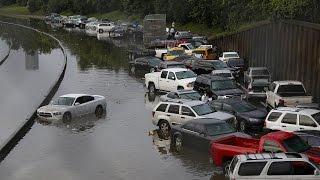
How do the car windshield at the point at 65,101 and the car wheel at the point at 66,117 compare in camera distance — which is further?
the car windshield at the point at 65,101

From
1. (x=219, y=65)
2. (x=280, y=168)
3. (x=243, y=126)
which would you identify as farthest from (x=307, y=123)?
(x=219, y=65)

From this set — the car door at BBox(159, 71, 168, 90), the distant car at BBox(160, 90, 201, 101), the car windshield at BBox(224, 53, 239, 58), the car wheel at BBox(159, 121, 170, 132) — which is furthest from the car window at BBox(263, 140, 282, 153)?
the car windshield at BBox(224, 53, 239, 58)

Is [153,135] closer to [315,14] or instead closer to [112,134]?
[112,134]

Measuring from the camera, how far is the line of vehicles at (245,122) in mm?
16391

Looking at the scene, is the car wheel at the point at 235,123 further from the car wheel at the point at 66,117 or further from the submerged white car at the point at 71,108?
the car wheel at the point at 66,117

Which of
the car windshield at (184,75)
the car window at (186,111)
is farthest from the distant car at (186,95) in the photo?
the car windshield at (184,75)

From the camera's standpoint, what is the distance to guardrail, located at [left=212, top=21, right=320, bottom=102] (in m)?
33.3

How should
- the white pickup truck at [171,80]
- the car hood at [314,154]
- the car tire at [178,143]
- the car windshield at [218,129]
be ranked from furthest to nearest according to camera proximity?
the white pickup truck at [171,80] < the car tire at [178,143] < the car windshield at [218,129] < the car hood at [314,154]

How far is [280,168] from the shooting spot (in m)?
16.3

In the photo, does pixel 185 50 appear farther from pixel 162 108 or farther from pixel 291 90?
pixel 162 108

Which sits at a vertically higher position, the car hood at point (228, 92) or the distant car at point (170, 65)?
the distant car at point (170, 65)

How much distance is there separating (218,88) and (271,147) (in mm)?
13552

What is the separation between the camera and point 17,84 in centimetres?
4519

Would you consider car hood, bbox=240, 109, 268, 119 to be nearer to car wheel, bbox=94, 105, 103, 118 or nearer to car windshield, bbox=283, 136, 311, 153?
car windshield, bbox=283, 136, 311, 153
